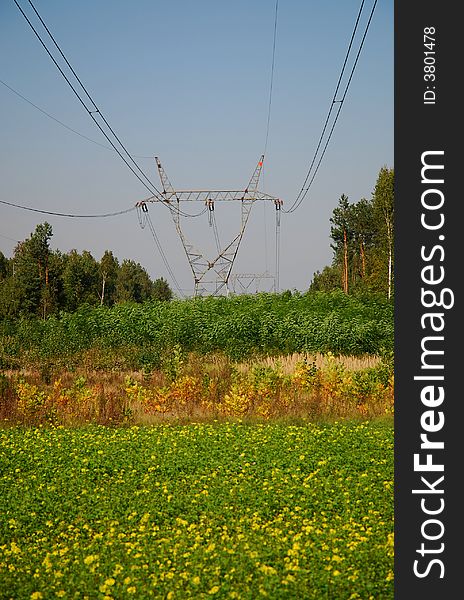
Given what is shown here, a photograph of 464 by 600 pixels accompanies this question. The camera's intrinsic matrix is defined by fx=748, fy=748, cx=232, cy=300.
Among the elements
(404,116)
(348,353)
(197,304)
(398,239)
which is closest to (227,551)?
(398,239)

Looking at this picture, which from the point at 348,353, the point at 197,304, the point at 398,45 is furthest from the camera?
the point at 197,304

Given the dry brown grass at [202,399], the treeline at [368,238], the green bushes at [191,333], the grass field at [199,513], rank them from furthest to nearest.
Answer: the treeline at [368,238]
the green bushes at [191,333]
the dry brown grass at [202,399]
the grass field at [199,513]

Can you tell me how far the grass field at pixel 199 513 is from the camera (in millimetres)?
6586

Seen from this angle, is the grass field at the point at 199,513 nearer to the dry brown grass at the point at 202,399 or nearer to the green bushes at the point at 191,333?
the dry brown grass at the point at 202,399

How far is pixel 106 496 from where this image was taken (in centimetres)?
987

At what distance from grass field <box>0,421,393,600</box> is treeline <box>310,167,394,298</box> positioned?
44.3 metres

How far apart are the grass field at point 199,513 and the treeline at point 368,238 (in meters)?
44.3

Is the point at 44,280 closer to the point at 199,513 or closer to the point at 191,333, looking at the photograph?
the point at 191,333

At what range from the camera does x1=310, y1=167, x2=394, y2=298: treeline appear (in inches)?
2320

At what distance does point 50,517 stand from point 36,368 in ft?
42.1

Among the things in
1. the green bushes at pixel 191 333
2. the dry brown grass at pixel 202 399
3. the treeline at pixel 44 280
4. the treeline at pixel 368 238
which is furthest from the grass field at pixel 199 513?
the treeline at pixel 368 238

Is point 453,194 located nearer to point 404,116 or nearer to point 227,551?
point 404,116

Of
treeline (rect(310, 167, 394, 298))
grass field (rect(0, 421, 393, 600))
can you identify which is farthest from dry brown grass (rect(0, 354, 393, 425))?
treeline (rect(310, 167, 394, 298))

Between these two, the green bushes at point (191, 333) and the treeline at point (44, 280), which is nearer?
the green bushes at point (191, 333)
